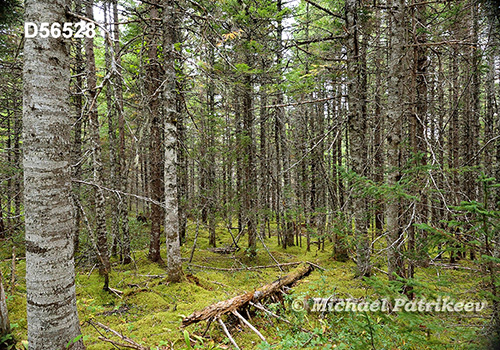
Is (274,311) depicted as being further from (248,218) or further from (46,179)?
(46,179)

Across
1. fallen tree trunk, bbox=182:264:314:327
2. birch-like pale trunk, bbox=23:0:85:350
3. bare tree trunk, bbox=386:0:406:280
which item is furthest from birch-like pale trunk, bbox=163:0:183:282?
bare tree trunk, bbox=386:0:406:280

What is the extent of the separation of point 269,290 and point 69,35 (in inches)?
229

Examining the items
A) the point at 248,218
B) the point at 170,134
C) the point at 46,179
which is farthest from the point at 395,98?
the point at 46,179

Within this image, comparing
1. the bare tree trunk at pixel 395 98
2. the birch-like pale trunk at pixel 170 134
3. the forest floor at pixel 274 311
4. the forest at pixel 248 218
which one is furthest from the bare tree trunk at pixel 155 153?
the bare tree trunk at pixel 395 98

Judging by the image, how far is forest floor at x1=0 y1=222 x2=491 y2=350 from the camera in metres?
1.97

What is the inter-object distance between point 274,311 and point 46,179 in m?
4.54

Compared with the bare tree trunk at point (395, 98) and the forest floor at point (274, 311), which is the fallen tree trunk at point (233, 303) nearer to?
the forest floor at point (274, 311)

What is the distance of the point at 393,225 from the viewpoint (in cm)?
482

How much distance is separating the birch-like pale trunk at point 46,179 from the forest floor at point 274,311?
0.68 meters

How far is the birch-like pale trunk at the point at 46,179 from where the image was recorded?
2.46 meters

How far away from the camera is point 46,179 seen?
8.22ft

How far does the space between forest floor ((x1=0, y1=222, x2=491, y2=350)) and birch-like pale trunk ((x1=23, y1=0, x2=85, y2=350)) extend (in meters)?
0.68

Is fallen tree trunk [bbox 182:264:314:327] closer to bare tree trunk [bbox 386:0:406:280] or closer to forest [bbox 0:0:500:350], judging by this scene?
forest [bbox 0:0:500:350]

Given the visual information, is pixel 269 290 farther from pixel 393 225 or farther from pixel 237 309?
pixel 393 225
